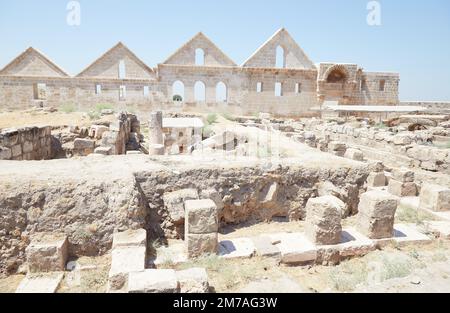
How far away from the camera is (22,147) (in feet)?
29.7

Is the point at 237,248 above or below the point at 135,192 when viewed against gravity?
below

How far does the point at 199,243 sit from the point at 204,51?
21.2 meters

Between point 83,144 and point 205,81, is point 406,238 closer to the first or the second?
point 83,144

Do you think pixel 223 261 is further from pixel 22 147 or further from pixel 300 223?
pixel 22 147

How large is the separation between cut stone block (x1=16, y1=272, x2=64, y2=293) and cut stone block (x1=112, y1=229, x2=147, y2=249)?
83cm

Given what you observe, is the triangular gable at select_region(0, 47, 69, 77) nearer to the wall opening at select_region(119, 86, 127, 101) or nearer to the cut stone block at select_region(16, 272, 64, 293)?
the wall opening at select_region(119, 86, 127, 101)

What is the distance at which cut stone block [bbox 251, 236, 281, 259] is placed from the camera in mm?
4895

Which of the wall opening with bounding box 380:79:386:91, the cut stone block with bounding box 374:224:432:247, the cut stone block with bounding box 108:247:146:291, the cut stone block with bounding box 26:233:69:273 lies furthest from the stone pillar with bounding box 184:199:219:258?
the wall opening with bounding box 380:79:386:91

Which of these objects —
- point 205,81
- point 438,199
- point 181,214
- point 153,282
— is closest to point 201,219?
point 181,214

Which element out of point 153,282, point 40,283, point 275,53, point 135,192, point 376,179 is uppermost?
point 275,53

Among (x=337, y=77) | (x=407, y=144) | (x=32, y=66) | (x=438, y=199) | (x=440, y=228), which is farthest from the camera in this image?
(x=337, y=77)

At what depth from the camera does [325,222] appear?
5.05m

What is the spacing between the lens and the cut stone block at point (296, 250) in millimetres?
4887
